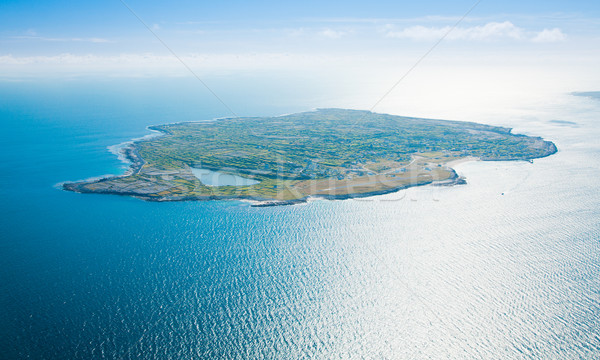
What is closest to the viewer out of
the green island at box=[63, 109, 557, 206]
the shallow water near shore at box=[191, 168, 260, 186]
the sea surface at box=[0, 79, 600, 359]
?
the sea surface at box=[0, 79, 600, 359]

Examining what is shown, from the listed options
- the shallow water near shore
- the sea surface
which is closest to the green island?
the shallow water near shore

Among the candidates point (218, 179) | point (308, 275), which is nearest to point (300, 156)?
point (218, 179)

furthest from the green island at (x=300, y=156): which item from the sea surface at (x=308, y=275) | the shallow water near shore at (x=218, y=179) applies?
the sea surface at (x=308, y=275)

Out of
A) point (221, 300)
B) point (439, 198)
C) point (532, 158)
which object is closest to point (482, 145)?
point (532, 158)

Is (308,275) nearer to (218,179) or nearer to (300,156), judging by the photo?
(218,179)

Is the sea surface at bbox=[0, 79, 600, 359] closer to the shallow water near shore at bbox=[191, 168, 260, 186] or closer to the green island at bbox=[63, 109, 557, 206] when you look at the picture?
the green island at bbox=[63, 109, 557, 206]

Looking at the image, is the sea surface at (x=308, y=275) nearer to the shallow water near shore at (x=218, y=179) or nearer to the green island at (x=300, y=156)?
the green island at (x=300, y=156)
